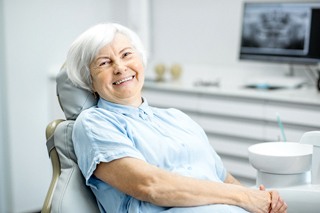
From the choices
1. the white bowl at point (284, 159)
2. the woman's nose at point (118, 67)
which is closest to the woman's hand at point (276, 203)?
the white bowl at point (284, 159)

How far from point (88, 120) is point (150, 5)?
9.37ft

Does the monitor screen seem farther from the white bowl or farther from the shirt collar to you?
the shirt collar

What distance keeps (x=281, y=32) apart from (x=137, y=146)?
6.97 ft

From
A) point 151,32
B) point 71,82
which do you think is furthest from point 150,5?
point 71,82

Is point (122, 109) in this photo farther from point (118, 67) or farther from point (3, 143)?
point (3, 143)

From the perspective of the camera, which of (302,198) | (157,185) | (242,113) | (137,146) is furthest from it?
(242,113)

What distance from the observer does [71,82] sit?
6.32 ft

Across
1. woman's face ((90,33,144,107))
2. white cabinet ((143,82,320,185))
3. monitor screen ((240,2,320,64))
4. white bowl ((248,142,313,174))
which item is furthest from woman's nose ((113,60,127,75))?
monitor screen ((240,2,320,64))

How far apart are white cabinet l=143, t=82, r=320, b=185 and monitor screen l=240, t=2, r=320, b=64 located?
10.9 inches

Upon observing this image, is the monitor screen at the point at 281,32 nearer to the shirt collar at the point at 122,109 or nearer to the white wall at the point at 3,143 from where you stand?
the white wall at the point at 3,143

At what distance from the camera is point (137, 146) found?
5.96 feet

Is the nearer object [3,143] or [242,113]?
[242,113]

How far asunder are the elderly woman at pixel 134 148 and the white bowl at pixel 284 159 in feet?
0.32

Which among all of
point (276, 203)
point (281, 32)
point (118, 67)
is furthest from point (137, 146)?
point (281, 32)
